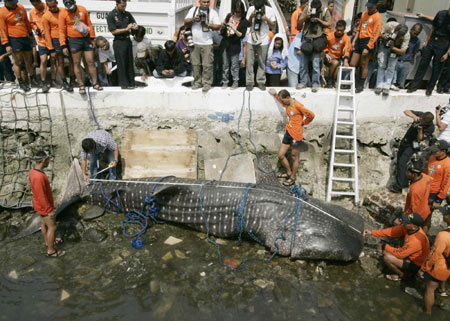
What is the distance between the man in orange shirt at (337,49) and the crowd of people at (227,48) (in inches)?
0.8

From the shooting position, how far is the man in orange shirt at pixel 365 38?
710 centimetres

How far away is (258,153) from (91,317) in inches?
181

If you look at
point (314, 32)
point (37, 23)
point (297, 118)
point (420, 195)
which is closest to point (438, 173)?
point (420, 195)

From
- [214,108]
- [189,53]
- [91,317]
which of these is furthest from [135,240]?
[189,53]

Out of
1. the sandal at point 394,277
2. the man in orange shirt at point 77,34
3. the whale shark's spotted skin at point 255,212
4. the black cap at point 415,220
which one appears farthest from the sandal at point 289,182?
the man in orange shirt at point 77,34

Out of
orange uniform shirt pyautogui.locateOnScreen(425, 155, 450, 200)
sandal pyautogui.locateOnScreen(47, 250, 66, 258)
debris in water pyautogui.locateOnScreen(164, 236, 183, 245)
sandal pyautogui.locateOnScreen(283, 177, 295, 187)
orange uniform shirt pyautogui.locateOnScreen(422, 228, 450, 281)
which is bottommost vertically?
debris in water pyautogui.locateOnScreen(164, 236, 183, 245)

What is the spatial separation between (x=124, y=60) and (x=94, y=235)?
3.57 m

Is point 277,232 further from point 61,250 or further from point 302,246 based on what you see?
point 61,250

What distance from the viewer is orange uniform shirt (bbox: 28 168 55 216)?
17.0 feet

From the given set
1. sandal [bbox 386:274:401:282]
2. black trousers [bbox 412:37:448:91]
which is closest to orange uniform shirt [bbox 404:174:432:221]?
sandal [bbox 386:274:401:282]

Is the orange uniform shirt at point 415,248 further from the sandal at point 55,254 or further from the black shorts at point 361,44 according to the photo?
the sandal at point 55,254

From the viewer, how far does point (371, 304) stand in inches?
199

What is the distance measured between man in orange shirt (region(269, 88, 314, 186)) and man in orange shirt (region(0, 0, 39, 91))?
5.17 m

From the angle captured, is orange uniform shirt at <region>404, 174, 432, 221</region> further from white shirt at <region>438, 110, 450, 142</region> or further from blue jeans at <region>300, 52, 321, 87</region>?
blue jeans at <region>300, 52, 321, 87</region>
